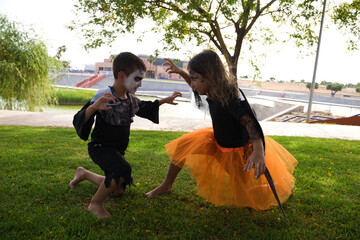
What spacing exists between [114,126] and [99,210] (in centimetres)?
82

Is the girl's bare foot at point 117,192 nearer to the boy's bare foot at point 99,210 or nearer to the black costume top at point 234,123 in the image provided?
the boy's bare foot at point 99,210

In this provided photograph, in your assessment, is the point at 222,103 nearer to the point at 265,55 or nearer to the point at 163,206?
the point at 163,206

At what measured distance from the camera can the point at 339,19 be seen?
11945 mm

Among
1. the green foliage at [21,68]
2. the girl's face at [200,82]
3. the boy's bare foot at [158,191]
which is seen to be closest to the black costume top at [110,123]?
the boy's bare foot at [158,191]

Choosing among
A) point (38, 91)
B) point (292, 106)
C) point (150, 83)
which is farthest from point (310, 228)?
point (150, 83)

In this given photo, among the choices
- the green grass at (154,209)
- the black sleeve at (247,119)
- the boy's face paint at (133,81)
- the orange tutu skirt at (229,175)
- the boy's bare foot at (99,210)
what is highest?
the boy's face paint at (133,81)

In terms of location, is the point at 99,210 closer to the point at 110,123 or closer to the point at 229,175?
the point at 110,123

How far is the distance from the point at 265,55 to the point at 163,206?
12.8m

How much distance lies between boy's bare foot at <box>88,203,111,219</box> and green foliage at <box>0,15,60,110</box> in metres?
11.9

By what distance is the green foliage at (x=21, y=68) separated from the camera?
12391mm

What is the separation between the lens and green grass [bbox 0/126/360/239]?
229cm

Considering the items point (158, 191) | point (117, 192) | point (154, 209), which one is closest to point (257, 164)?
point (154, 209)

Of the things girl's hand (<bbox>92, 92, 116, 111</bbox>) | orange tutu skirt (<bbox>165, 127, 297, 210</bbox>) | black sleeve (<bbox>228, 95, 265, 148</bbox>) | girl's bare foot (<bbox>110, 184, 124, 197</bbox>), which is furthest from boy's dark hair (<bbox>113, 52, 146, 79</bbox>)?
girl's bare foot (<bbox>110, 184, 124, 197</bbox>)

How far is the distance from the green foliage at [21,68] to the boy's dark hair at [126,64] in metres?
11.6
